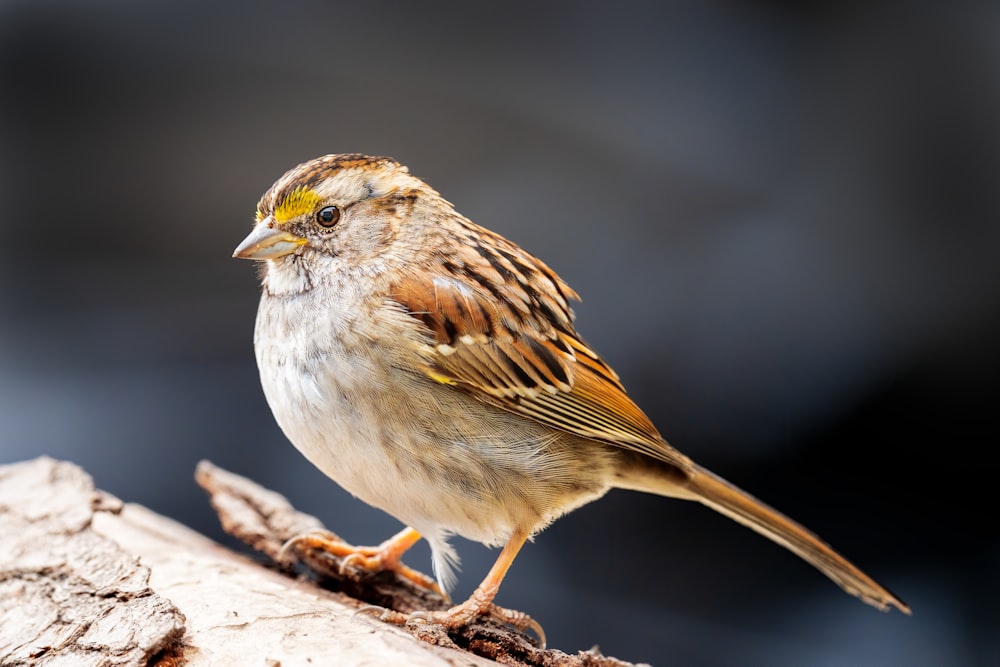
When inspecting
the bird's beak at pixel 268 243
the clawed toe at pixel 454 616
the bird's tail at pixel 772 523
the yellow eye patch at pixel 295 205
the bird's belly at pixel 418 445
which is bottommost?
the clawed toe at pixel 454 616

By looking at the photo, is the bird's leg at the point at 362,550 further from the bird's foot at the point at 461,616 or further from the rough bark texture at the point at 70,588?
the rough bark texture at the point at 70,588

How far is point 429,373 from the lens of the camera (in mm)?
2254

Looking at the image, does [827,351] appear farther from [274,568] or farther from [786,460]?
[274,568]

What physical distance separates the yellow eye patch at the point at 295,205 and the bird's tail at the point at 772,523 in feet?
3.67

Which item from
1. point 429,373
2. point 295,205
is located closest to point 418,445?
point 429,373

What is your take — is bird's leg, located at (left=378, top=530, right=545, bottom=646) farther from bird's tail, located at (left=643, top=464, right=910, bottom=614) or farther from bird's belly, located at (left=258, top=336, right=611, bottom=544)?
bird's tail, located at (left=643, top=464, right=910, bottom=614)

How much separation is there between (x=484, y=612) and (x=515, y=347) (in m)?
0.61

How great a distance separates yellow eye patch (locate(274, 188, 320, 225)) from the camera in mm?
2328

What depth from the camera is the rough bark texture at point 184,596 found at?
6.41 feet

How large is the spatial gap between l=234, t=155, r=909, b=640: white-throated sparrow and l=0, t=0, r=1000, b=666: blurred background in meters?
1.42

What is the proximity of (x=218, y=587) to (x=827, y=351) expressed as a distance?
8.55 ft

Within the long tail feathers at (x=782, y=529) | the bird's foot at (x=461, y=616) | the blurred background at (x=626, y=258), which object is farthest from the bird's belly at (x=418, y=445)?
the blurred background at (x=626, y=258)

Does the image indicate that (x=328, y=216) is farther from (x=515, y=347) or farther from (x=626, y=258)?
(x=626, y=258)

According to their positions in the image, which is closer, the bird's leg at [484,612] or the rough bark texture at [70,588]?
the rough bark texture at [70,588]
